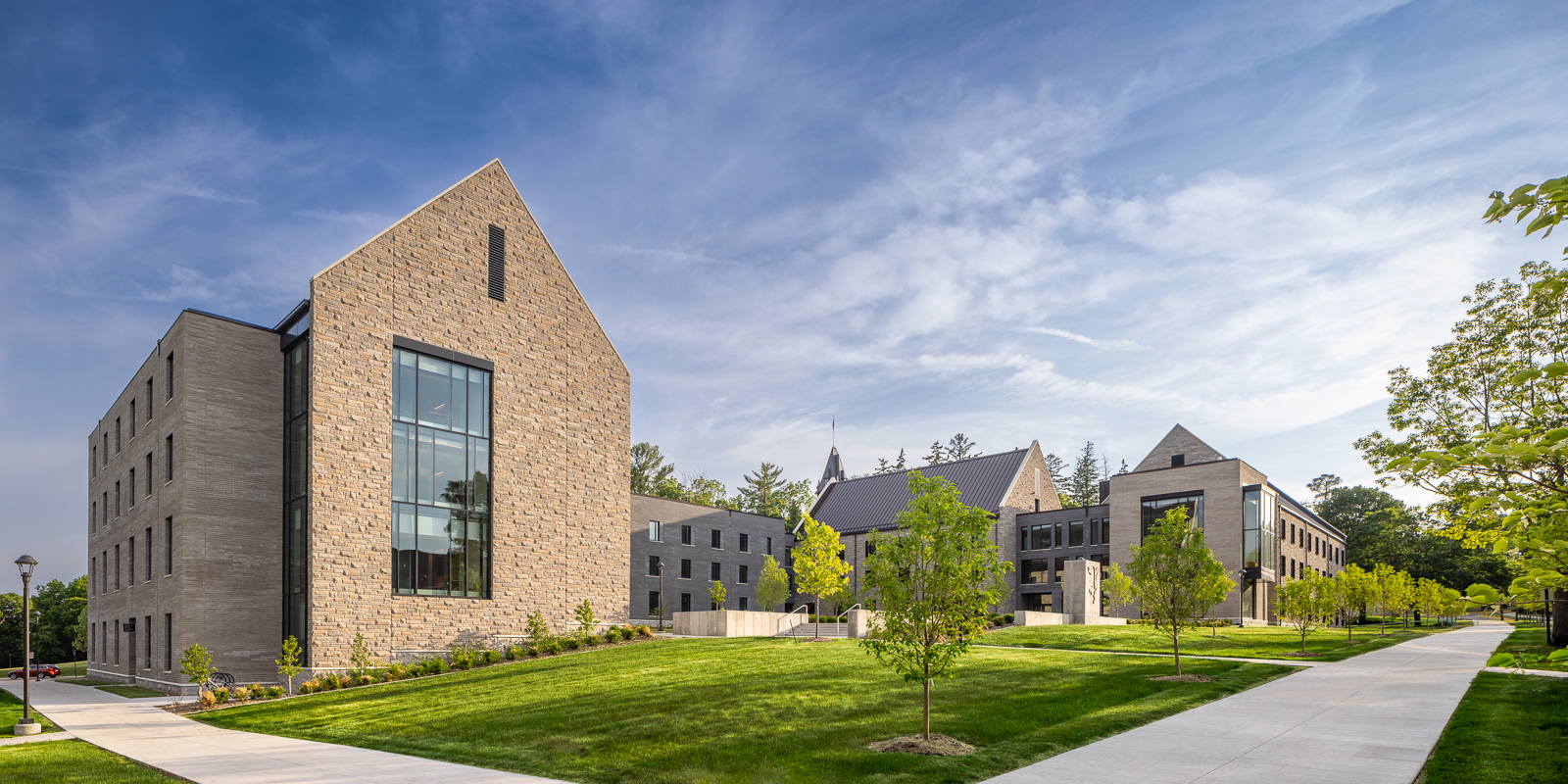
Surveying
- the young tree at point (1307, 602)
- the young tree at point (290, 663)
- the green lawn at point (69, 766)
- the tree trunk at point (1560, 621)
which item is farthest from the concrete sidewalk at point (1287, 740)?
the young tree at point (290, 663)

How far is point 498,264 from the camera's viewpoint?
3250 centimetres

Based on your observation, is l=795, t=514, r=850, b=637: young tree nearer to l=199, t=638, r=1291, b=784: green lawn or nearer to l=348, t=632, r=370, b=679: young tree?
l=199, t=638, r=1291, b=784: green lawn

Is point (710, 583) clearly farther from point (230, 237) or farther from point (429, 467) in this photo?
point (230, 237)

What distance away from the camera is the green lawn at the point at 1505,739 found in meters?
9.76

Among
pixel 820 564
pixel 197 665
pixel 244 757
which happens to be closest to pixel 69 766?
pixel 244 757

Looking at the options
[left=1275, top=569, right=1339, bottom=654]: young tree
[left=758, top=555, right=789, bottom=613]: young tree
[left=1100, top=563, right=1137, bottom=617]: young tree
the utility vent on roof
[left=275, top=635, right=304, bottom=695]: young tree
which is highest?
the utility vent on roof

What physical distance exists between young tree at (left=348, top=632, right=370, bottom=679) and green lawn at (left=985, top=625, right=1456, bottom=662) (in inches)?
783

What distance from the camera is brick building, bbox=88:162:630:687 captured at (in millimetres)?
26984

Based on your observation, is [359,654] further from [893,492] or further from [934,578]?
[893,492]

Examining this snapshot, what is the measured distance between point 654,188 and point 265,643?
18422 millimetres

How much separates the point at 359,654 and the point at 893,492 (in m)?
44.8

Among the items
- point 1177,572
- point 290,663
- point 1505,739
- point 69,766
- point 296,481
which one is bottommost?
point 290,663

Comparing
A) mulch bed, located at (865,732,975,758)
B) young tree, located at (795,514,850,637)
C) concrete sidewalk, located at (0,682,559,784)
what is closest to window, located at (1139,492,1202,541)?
young tree, located at (795,514,850,637)

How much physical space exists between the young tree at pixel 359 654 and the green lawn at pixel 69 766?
9893 millimetres
